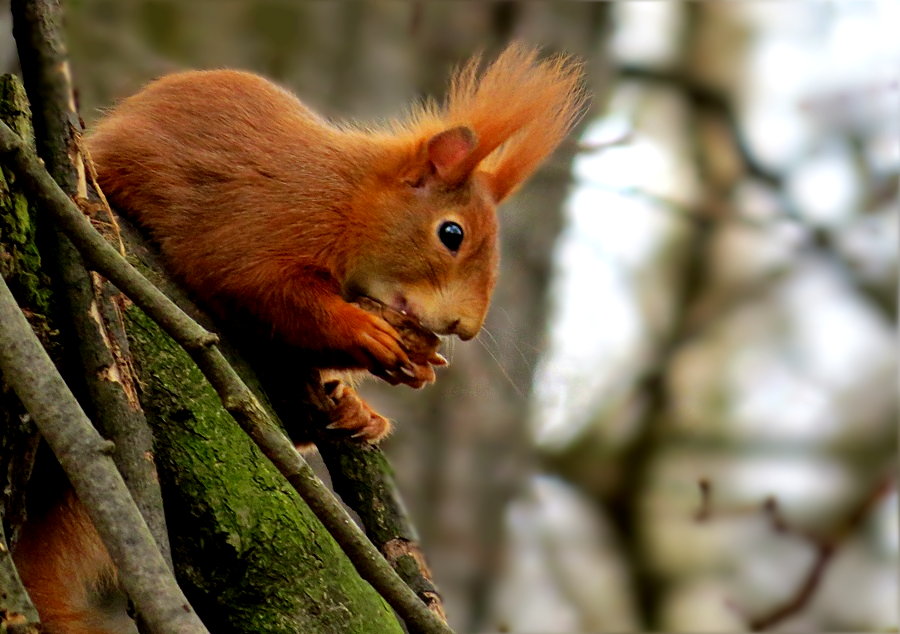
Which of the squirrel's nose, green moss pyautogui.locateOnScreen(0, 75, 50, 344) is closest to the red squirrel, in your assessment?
the squirrel's nose

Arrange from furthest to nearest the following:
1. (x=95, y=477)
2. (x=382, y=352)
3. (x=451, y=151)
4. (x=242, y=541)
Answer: (x=451, y=151), (x=382, y=352), (x=242, y=541), (x=95, y=477)

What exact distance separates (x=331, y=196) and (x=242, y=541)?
1.06 m

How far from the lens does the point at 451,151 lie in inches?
108

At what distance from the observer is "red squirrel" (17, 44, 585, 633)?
7.78 feet

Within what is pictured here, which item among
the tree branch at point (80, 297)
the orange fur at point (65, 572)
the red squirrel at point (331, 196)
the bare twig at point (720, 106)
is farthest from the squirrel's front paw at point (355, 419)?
the bare twig at point (720, 106)

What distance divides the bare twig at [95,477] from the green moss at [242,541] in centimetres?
47

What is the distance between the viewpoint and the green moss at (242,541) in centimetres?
170

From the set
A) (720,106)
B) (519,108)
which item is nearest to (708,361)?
(720,106)

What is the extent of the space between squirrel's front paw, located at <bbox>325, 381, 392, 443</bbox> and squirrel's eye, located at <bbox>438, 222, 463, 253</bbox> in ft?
1.31

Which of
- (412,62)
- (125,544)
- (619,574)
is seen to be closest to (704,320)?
(619,574)

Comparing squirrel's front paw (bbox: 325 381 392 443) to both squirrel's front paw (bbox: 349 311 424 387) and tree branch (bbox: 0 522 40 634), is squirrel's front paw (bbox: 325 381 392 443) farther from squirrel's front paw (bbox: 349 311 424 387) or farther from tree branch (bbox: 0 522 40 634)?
tree branch (bbox: 0 522 40 634)

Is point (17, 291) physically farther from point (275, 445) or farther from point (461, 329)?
point (461, 329)

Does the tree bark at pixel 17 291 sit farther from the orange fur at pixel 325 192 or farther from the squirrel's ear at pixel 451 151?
the squirrel's ear at pixel 451 151

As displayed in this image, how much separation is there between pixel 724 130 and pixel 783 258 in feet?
2.92
